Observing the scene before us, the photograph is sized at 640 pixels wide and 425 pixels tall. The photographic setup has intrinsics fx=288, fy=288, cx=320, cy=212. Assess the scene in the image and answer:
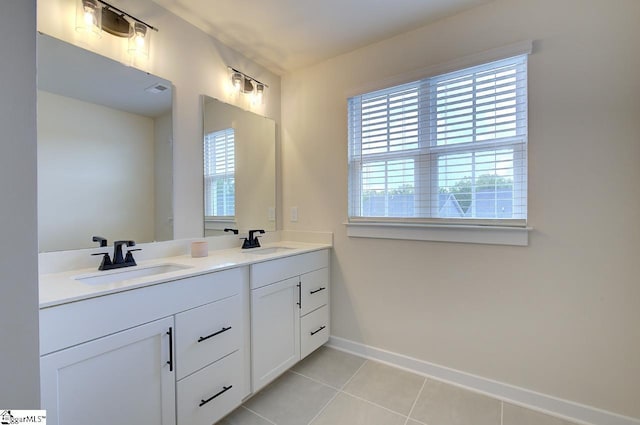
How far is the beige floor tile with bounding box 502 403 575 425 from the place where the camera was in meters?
1.56

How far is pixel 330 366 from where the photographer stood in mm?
2141

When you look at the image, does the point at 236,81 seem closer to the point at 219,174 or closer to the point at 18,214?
the point at 219,174

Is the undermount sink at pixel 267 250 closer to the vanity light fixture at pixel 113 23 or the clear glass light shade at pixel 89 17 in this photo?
the vanity light fixture at pixel 113 23

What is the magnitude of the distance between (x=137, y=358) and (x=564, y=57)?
2561mm

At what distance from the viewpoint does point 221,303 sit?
1.50 meters

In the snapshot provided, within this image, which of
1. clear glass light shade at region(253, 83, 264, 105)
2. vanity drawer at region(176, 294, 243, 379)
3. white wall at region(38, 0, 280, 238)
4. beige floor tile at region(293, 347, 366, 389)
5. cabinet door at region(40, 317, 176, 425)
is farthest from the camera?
clear glass light shade at region(253, 83, 264, 105)

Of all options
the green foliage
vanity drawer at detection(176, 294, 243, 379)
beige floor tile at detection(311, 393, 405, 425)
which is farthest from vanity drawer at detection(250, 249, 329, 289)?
the green foliage

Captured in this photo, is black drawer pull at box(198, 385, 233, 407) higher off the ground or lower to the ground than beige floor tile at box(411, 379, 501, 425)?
higher

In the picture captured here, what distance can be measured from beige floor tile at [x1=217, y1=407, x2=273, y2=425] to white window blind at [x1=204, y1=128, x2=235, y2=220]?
124 centimetres

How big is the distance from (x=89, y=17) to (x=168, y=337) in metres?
1.64

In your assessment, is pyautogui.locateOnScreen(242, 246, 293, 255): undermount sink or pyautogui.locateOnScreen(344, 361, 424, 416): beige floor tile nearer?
pyautogui.locateOnScreen(344, 361, 424, 416): beige floor tile

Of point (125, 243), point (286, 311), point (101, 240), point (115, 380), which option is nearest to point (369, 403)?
point (286, 311)

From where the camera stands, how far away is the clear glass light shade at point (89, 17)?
4.73 feet

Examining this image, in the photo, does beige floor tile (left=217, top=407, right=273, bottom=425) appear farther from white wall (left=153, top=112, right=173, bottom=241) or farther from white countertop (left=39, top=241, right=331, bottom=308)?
white wall (left=153, top=112, right=173, bottom=241)
